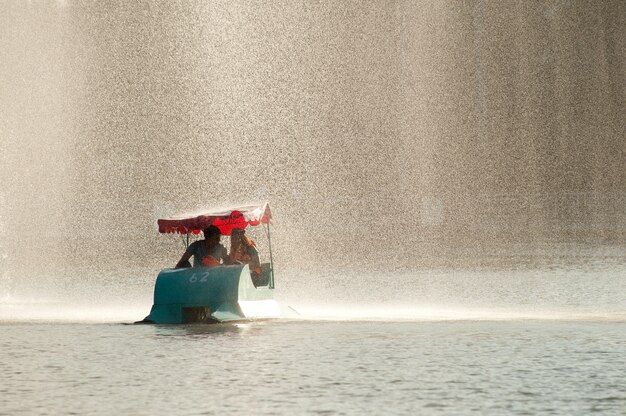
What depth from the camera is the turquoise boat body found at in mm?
20484

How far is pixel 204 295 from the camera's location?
20531 mm

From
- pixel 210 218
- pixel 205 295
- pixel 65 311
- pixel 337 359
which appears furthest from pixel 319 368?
pixel 65 311

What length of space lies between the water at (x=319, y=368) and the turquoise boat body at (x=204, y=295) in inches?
15.8

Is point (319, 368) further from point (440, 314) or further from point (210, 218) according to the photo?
point (440, 314)

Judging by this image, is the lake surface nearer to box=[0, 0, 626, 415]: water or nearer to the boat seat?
the boat seat

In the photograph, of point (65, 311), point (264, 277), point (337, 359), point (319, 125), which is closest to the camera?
point (337, 359)

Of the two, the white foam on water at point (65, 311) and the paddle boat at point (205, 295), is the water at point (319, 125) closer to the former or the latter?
the white foam on water at point (65, 311)

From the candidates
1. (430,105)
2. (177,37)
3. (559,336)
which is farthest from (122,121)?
(559,336)

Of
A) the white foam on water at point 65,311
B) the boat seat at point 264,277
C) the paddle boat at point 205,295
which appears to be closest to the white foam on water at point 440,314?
the boat seat at point 264,277

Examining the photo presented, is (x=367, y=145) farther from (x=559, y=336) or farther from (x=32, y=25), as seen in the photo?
(x=559, y=336)

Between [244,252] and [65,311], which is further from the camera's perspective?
[65,311]

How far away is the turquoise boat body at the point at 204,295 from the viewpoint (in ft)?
67.2

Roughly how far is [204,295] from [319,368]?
6096mm

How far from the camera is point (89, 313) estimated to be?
78.3ft
